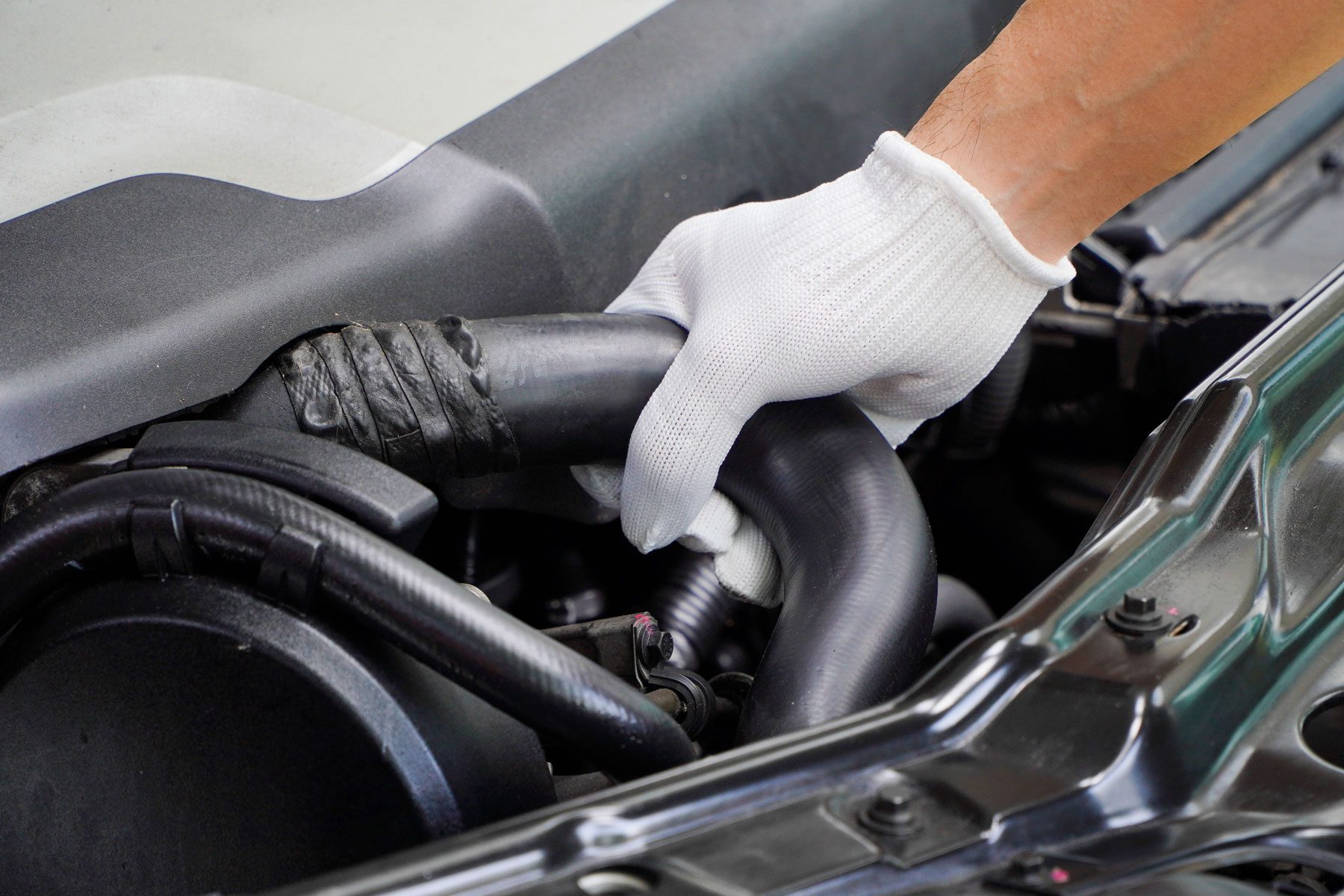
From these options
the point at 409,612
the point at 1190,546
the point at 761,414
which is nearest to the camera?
the point at 409,612

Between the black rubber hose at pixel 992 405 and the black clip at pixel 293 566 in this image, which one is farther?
the black rubber hose at pixel 992 405

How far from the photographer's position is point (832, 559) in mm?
878

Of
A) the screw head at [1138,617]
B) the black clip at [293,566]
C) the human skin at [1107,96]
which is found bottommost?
the screw head at [1138,617]

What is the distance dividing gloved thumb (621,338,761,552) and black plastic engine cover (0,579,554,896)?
278 millimetres

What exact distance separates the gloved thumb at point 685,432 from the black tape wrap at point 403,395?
4.0 inches

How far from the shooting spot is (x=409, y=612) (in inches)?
24.5

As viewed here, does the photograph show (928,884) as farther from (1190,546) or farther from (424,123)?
(424,123)

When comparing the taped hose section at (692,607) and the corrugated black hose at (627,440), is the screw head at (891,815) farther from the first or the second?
the taped hose section at (692,607)

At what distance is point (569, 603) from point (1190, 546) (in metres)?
0.60

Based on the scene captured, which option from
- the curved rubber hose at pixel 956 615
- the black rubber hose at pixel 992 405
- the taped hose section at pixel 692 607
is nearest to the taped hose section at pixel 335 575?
the taped hose section at pixel 692 607

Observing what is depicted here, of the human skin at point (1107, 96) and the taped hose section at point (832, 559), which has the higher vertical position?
the human skin at point (1107, 96)

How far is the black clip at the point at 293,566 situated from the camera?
63 cm

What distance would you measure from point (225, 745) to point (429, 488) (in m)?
0.31

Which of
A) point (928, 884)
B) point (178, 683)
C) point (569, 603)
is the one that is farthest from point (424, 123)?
point (928, 884)
